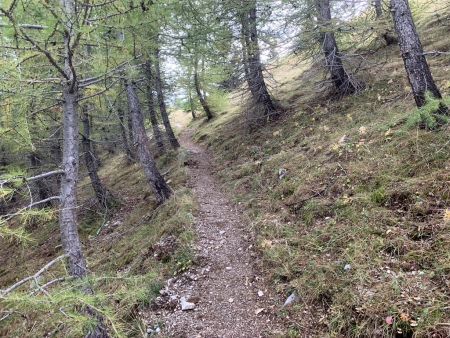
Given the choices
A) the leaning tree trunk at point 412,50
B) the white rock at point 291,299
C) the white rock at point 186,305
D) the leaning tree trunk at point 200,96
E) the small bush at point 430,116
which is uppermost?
the leaning tree trunk at point 200,96

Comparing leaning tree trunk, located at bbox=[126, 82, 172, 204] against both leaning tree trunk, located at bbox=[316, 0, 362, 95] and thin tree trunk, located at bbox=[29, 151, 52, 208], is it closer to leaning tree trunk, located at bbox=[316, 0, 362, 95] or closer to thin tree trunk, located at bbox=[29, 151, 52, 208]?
leaning tree trunk, located at bbox=[316, 0, 362, 95]

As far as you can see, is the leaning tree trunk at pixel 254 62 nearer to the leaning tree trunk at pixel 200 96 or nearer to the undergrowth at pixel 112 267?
the undergrowth at pixel 112 267

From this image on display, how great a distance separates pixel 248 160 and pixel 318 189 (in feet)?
17.3

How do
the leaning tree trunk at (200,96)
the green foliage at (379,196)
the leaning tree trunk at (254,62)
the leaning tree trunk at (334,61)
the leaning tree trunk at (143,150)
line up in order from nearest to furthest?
the green foliage at (379,196) < the leaning tree trunk at (143,150) < the leaning tree trunk at (334,61) < the leaning tree trunk at (254,62) < the leaning tree trunk at (200,96)

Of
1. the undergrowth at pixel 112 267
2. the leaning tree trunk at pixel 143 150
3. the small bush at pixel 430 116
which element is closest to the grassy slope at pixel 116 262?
the undergrowth at pixel 112 267

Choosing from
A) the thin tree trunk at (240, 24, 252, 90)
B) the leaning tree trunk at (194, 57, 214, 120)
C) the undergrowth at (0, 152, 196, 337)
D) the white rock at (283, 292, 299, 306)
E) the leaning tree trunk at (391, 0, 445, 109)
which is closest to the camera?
the undergrowth at (0, 152, 196, 337)

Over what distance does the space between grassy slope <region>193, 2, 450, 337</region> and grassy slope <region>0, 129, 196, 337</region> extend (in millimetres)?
2026

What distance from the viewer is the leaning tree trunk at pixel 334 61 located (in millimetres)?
11164

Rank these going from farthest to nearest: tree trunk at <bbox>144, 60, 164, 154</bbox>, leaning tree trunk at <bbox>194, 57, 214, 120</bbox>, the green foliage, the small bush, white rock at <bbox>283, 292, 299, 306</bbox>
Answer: leaning tree trunk at <bbox>194, 57, 214, 120</bbox>
tree trunk at <bbox>144, 60, 164, 154</bbox>
the small bush
the green foliage
white rock at <bbox>283, 292, 299, 306</bbox>

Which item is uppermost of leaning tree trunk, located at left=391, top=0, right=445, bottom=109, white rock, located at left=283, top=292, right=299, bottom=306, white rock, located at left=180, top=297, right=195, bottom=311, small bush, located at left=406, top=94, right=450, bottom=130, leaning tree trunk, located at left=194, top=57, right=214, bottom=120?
leaning tree trunk, located at left=194, top=57, right=214, bottom=120

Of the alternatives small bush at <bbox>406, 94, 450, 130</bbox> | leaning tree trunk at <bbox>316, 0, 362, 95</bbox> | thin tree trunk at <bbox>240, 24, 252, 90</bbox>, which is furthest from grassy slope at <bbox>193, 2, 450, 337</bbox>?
thin tree trunk at <bbox>240, 24, 252, 90</bbox>

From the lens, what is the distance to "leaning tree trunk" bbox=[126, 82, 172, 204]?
391 inches

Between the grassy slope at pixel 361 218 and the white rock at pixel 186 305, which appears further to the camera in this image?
the white rock at pixel 186 305

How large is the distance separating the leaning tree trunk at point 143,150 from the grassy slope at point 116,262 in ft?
1.72
